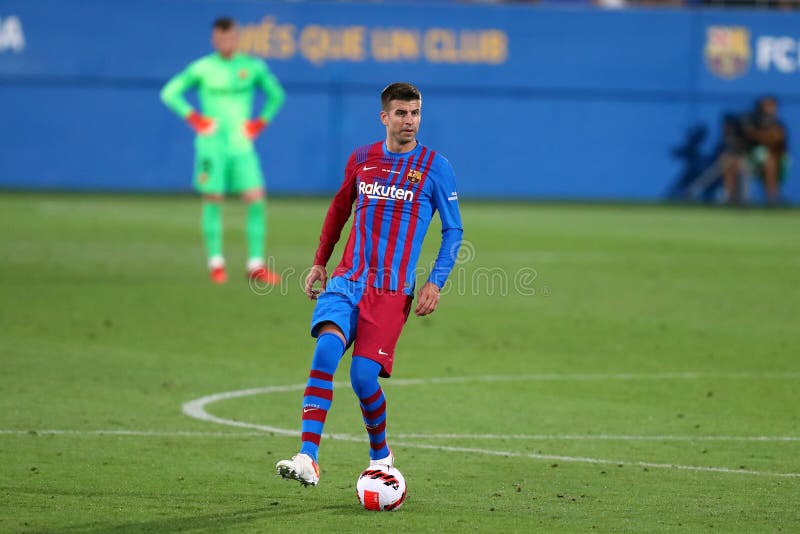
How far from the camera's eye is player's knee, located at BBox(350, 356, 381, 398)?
6.79 m

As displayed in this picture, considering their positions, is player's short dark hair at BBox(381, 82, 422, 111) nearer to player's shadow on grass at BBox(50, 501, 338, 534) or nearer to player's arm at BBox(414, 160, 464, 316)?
player's arm at BBox(414, 160, 464, 316)

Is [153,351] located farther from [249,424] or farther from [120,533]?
[120,533]

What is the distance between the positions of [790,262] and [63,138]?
1724cm

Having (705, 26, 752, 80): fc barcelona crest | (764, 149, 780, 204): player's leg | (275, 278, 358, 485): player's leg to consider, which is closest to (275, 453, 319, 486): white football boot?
(275, 278, 358, 485): player's leg

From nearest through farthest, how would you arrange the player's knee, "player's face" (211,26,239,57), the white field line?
the player's knee
the white field line
"player's face" (211,26,239,57)

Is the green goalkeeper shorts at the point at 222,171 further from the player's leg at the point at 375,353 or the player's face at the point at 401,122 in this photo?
the player's leg at the point at 375,353

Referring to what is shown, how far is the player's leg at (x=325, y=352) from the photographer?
261 inches

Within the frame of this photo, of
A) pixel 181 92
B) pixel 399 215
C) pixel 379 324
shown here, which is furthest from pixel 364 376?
pixel 181 92

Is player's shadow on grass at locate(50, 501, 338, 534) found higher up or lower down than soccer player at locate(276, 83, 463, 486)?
lower down

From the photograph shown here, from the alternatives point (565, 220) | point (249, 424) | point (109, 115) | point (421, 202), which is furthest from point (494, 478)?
point (109, 115)

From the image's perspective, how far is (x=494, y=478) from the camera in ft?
24.3

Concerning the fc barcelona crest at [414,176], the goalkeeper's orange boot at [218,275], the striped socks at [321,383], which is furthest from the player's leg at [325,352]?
the goalkeeper's orange boot at [218,275]

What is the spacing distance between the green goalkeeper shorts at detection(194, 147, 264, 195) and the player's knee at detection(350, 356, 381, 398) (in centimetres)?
1019

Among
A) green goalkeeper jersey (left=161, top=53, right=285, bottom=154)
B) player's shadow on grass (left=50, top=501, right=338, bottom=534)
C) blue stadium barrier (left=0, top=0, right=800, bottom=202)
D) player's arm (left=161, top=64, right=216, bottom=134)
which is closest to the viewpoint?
player's shadow on grass (left=50, top=501, right=338, bottom=534)
